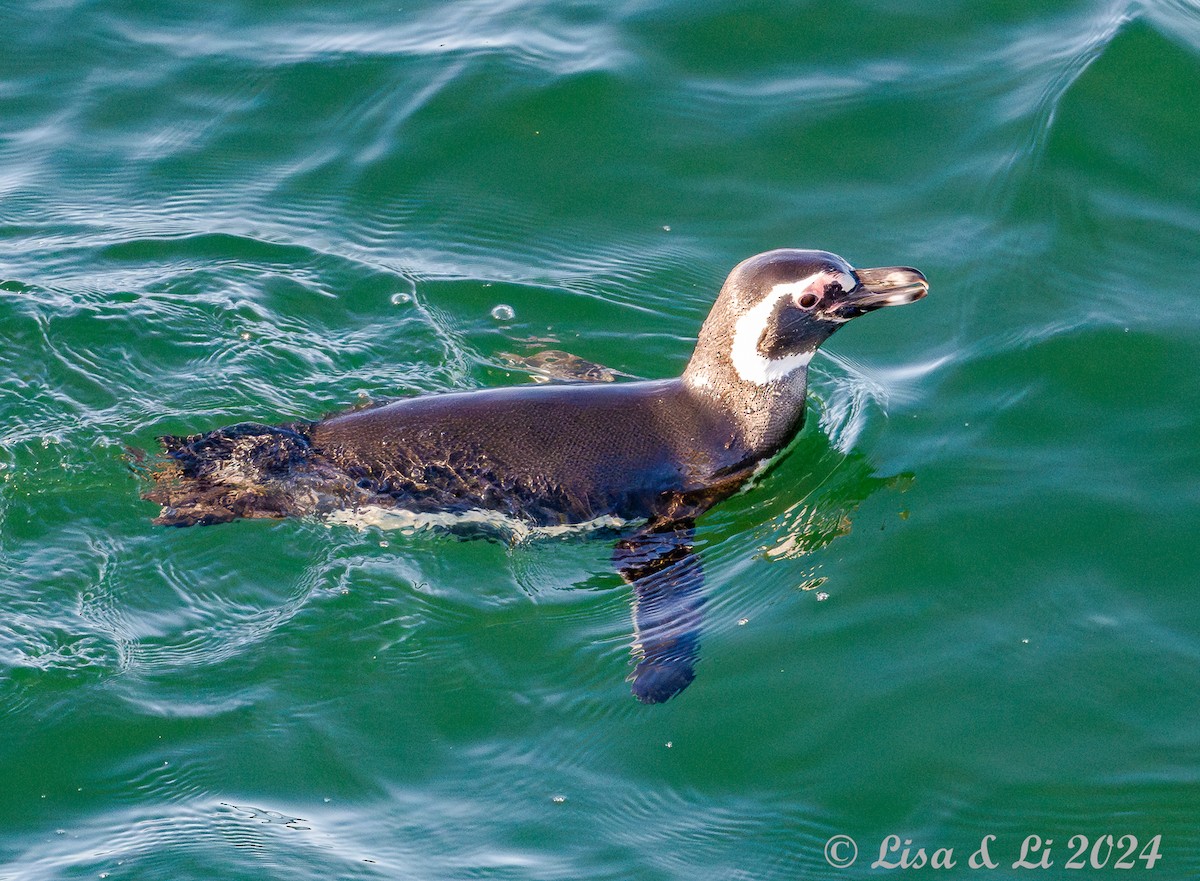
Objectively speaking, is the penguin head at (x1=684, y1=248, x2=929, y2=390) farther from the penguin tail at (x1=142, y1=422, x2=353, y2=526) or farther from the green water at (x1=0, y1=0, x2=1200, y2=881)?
the penguin tail at (x1=142, y1=422, x2=353, y2=526)

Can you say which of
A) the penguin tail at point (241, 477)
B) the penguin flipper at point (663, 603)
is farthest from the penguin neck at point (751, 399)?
the penguin tail at point (241, 477)

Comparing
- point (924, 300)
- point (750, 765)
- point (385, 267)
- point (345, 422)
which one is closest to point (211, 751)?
point (345, 422)

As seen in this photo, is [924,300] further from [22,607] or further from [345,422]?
[22,607]

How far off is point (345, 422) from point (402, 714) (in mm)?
1636

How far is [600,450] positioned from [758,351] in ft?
3.48

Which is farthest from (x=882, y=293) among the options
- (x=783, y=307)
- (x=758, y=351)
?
(x=758, y=351)

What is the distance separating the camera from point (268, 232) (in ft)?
33.0

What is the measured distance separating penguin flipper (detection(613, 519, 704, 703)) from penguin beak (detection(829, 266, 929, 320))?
1.44 metres

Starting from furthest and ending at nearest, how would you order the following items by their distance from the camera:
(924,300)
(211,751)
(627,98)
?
(627,98), (924,300), (211,751)

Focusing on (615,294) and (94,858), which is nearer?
(94,858)

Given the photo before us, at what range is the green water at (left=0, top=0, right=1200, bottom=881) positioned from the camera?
6.50 m

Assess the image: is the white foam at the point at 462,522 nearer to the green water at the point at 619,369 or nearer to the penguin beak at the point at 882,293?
the green water at the point at 619,369

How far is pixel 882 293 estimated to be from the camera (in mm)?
7684

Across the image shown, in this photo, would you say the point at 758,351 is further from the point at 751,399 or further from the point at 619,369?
the point at 619,369
